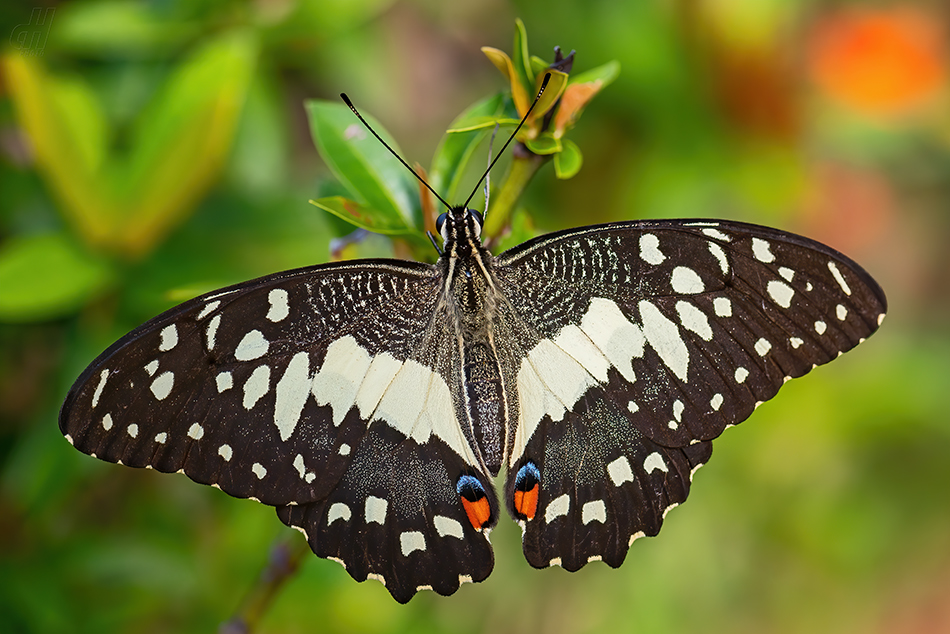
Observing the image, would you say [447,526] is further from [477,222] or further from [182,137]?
[182,137]

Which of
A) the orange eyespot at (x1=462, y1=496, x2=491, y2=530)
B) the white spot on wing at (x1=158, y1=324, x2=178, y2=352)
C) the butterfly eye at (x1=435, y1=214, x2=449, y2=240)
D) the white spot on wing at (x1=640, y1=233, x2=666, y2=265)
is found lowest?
the orange eyespot at (x1=462, y1=496, x2=491, y2=530)

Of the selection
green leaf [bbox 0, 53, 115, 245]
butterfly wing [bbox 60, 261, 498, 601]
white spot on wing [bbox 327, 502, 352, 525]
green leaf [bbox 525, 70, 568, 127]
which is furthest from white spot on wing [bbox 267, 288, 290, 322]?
green leaf [bbox 0, 53, 115, 245]

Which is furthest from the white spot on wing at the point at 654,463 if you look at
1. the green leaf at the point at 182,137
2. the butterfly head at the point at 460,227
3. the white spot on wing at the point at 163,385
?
the green leaf at the point at 182,137

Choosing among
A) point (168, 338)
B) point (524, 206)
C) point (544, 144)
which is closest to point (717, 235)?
point (544, 144)

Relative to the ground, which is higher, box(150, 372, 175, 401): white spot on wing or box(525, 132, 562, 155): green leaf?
box(525, 132, 562, 155): green leaf

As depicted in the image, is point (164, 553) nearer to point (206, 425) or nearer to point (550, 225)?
point (206, 425)

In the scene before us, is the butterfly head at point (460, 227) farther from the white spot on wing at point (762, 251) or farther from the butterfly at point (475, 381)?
the white spot on wing at point (762, 251)

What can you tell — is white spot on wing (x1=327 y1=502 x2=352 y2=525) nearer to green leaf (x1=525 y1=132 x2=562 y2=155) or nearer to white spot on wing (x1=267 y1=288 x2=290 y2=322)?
white spot on wing (x1=267 y1=288 x2=290 y2=322)
